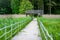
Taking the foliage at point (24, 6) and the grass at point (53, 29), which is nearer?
the grass at point (53, 29)

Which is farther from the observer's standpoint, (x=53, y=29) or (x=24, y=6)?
(x=24, y=6)

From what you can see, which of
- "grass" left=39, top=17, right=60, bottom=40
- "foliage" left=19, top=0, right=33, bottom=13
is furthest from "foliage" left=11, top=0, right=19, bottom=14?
"grass" left=39, top=17, right=60, bottom=40

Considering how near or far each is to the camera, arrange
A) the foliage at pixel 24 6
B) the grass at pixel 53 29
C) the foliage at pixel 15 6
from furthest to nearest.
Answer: the foliage at pixel 15 6 → the foliage at pixel 24 6 → the grass at pixel 53 29

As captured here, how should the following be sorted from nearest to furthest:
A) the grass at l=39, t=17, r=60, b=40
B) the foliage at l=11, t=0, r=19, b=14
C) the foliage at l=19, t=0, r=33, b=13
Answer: the grass at l=39, t=17, r=60, b=40 < the foliage at l=19, t=0, r=33, b=13 < the foliage at l=11, t=0, r=19, b=14

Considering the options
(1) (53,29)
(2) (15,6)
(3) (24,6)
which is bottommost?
(2) (15,6)

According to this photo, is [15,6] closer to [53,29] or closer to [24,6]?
[24,6]

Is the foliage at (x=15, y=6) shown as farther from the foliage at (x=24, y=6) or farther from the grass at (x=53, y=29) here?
the grass at (x=53, y=29)

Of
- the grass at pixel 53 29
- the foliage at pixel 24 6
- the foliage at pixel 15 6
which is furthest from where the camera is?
the foliage at pixel 15 6

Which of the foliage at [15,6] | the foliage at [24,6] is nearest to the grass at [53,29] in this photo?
the foliage at [24,6]

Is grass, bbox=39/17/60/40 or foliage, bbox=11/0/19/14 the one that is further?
foliage, bbox=11/0/19/14

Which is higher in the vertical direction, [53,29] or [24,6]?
[53,29]

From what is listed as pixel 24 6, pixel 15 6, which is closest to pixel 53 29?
pixel 24 6

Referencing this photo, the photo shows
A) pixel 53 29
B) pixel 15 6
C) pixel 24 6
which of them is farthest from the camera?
pixel 15 6

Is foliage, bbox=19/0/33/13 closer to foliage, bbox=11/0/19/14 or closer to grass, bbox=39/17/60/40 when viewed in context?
foliage, bbox=11/0/19/14
